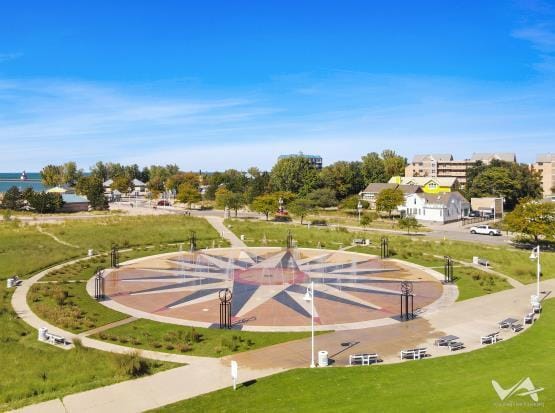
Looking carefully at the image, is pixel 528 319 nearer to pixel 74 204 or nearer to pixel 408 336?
pixel 408 336

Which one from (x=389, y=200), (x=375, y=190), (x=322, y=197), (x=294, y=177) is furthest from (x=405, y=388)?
(x=375, y=190)

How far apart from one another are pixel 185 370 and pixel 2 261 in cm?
3046

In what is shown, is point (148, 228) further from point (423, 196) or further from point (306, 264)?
point (423, 196)

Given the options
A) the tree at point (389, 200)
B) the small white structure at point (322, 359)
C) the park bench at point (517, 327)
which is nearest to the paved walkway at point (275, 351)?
the park bench at point (517, 327)

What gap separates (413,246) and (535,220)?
1292 cm

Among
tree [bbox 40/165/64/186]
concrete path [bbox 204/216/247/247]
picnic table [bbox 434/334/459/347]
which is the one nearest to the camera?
picnic table [bbox 434/334/459/347]

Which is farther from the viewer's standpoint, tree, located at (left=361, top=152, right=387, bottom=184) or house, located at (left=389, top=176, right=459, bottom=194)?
tree, located at (left=361, top=152, right=387, bottom=184)

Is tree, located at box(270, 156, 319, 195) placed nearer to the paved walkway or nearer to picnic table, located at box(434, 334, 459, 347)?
the paved walkway

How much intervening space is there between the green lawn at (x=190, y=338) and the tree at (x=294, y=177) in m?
78.3

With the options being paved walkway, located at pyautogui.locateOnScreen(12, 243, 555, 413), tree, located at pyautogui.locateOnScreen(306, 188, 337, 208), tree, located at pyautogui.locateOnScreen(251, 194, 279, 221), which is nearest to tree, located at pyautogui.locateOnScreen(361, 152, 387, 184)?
tree, located at pyautogui.locateOnScreen(306, 188, 337, 208)

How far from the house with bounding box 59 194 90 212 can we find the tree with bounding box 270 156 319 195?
39781 millimetres

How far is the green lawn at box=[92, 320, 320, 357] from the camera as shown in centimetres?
2220

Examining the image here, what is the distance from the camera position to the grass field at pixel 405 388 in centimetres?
1552

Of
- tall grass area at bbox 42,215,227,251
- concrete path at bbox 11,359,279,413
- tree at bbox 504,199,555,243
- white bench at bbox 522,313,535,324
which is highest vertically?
tree at bbox 504,199,555,243
